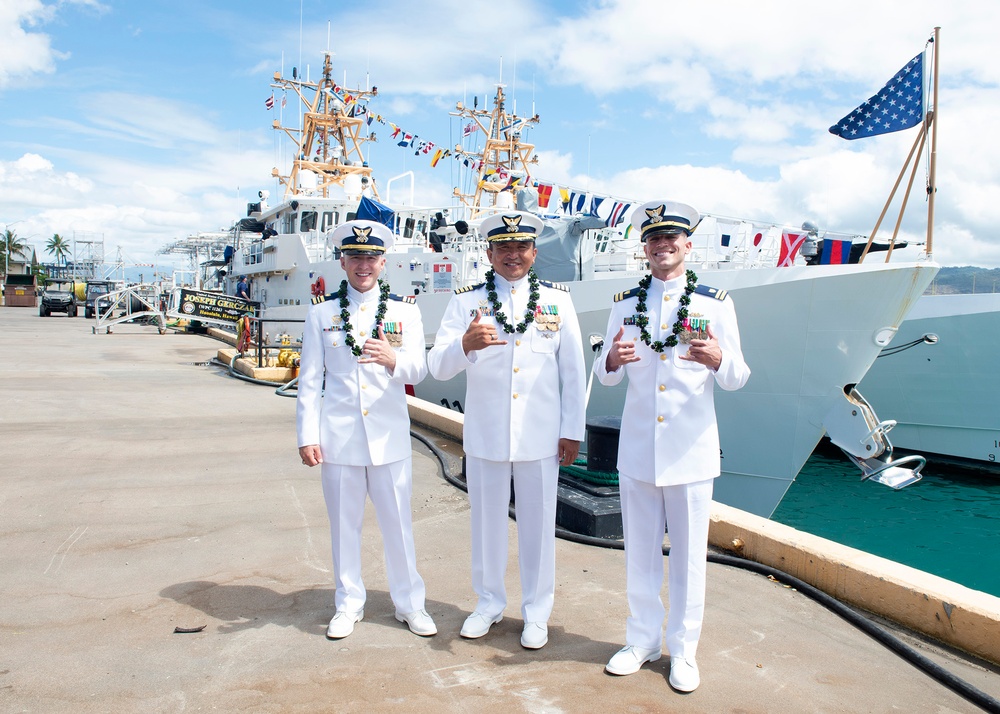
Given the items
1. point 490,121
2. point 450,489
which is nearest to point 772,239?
point 450,489

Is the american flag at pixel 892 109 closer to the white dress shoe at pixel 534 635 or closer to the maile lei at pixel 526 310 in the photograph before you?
the maile lei at pixel 526 310

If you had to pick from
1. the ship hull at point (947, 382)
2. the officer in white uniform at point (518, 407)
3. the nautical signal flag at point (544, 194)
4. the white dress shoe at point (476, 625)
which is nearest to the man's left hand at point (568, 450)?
the officer in white uniform at point (518, 407)

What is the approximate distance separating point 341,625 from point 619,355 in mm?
1610

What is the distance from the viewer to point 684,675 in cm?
259

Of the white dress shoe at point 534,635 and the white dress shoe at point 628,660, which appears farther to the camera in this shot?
the white dress shoe at point 534,635

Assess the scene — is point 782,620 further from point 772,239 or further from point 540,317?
point 772,239

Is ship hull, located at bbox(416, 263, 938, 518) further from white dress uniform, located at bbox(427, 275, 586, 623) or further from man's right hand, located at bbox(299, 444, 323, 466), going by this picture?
man's right hand, located at bbox(299, 444, 323, 466)

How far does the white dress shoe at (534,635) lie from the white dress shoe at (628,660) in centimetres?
29

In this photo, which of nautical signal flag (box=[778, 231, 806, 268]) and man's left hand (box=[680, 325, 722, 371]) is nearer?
man's left hand (box=[680, 325, 722, 371])

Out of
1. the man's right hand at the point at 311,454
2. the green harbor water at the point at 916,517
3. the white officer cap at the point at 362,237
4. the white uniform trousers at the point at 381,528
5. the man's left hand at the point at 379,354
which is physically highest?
the white officer cap at the point at 362,237

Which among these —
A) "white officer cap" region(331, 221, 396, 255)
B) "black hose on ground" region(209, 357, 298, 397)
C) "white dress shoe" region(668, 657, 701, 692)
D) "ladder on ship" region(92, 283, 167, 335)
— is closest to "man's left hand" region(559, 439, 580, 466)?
"white dress shoe" region(668, 657, 701, 692)

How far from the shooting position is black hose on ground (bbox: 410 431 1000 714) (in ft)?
8.38

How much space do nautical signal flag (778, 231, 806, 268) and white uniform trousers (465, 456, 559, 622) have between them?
A: 6.61 meters

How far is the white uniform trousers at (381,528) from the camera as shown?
10.1 feet
